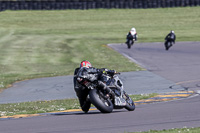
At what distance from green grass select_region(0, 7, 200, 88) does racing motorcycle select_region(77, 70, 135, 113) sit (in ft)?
31.6

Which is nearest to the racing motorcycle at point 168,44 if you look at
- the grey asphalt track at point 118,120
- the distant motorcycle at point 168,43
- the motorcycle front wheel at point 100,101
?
the distant motorcycle at point 168,43

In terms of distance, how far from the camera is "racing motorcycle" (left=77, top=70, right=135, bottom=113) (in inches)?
448

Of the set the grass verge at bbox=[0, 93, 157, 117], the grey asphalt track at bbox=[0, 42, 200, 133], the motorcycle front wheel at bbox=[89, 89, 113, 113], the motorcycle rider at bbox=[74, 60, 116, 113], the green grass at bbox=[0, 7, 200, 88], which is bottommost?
the green grass at bbox=[0, 7, 200, 88]

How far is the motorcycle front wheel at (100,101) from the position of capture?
11.3 m

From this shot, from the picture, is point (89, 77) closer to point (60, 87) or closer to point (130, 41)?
point (60, 87)

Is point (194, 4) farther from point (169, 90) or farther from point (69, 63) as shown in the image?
point (169, 90)

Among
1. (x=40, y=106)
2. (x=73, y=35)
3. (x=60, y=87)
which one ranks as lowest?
(x=73, y=35)

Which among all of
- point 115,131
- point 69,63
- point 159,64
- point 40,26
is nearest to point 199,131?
point 115,131

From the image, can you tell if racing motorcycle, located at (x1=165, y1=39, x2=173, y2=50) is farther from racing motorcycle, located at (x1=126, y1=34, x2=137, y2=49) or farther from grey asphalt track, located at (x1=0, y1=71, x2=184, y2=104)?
grey asphalt track, located at (x1=0, y1=71, x2=184, y2=104)

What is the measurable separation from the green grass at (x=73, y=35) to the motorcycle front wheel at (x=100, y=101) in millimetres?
10087

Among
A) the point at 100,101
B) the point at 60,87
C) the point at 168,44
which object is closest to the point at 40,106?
the point at 100,101

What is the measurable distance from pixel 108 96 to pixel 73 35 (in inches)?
Result: 1431

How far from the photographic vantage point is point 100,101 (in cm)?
1136

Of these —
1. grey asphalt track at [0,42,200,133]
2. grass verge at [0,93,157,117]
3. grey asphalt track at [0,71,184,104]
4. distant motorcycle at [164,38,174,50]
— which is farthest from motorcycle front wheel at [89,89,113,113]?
distant motorcycle at [164,38,174,50]
